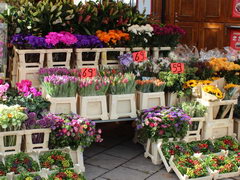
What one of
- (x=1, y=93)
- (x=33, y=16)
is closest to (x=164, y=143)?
(x=1, y=93)

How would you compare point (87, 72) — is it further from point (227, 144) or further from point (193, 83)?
point (227, 144)

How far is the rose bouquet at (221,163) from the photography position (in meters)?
3.95

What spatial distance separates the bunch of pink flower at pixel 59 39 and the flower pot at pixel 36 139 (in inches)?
45.4

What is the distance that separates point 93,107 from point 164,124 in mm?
733

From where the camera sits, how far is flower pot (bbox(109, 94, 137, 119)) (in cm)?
430

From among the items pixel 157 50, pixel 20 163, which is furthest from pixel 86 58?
pixel 20 163

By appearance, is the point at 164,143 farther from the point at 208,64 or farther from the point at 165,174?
the point at 208,64

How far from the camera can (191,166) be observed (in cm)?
390

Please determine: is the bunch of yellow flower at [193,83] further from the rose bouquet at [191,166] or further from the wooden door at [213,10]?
the wooden door at [213,10]

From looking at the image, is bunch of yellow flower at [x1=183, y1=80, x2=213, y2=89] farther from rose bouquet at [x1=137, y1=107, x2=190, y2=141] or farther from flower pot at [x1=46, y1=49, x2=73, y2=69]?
flower pot at [x1=46, y1=49, x2=73, y2=69]

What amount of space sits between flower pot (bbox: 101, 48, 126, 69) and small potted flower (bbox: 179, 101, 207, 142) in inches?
38.9

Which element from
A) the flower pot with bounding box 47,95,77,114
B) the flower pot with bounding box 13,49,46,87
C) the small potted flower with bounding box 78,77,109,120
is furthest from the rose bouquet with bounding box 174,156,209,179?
the flower pot with bounding box 13,49,46,87

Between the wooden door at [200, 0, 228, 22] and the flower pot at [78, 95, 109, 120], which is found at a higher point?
the wooden door at [200, 0, 228, 22]

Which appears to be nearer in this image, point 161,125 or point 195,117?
point 161,125
